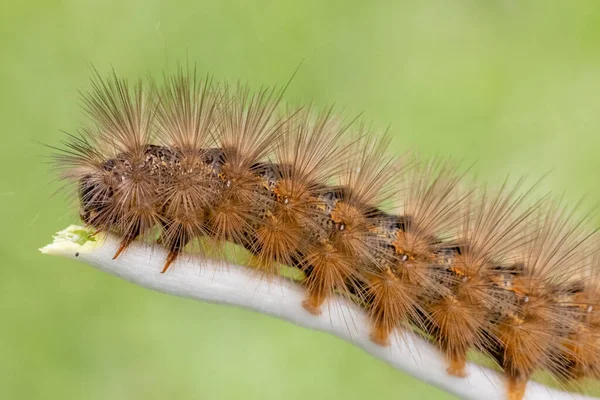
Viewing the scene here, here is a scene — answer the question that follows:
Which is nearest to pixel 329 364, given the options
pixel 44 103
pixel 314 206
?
pixel 314 206

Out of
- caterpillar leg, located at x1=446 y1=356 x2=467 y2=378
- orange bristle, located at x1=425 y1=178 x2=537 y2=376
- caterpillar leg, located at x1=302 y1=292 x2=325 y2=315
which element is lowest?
caterpillar leg, located at x1=446 y1=356 x2=467 y2=378

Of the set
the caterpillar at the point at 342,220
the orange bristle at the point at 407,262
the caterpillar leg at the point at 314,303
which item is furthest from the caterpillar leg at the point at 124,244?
the orange bristle at the point at 407,262

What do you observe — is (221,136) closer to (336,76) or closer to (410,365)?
(410,365)

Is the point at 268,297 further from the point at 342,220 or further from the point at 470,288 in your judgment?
the point at 470,288

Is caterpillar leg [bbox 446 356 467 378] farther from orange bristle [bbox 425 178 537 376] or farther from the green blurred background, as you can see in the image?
the green blurred background

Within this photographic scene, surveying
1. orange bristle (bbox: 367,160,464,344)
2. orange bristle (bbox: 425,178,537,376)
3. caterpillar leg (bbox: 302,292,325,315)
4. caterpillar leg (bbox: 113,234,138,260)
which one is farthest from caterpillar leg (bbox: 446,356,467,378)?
caterpillar leg (bbox: 113,234,138,260)

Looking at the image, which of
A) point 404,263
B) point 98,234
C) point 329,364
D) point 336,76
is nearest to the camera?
point 98,234
